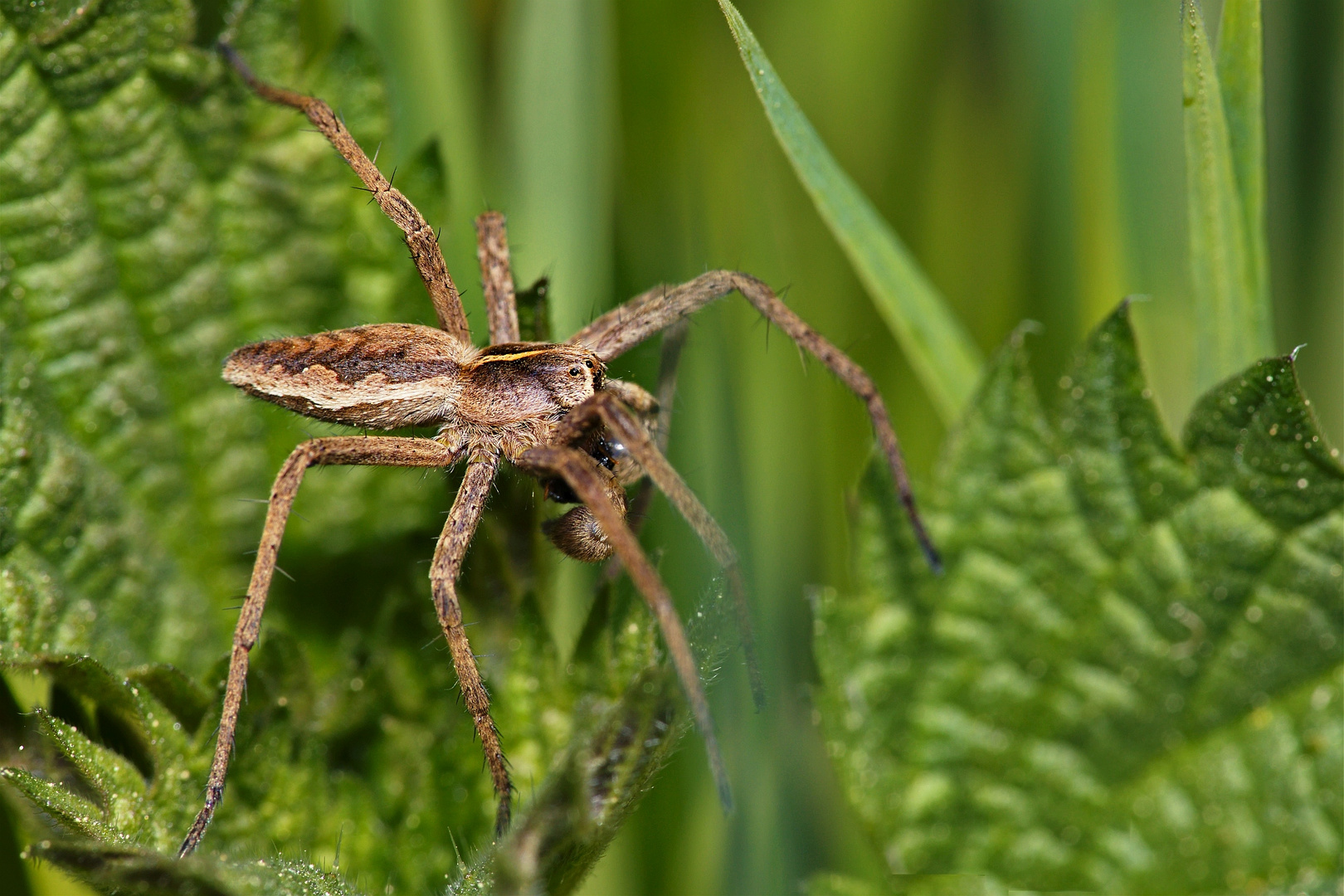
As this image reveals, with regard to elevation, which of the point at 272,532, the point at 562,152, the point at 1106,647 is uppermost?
the point at 562,152

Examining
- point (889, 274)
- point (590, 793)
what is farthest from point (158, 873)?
point (889, 274)

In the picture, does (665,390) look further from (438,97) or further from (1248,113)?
(1248,113)

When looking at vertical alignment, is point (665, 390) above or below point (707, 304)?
below

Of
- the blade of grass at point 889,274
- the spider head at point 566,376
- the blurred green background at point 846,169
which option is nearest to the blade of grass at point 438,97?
the blurred green background at point 846,169

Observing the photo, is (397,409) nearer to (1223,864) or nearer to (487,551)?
(487,551)

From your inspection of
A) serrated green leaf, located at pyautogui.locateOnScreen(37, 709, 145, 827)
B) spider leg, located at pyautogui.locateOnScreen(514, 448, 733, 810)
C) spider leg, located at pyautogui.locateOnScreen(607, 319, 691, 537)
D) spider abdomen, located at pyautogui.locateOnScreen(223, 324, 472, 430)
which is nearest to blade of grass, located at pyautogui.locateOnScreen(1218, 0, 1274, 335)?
spider leg, located at pyautogui.locateOnScreen(607, 319, 691, 537)

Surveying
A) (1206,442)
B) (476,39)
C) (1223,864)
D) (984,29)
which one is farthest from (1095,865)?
(476,39)

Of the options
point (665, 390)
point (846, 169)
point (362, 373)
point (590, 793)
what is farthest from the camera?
point (846, 169)

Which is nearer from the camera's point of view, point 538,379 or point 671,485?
point 671,485
